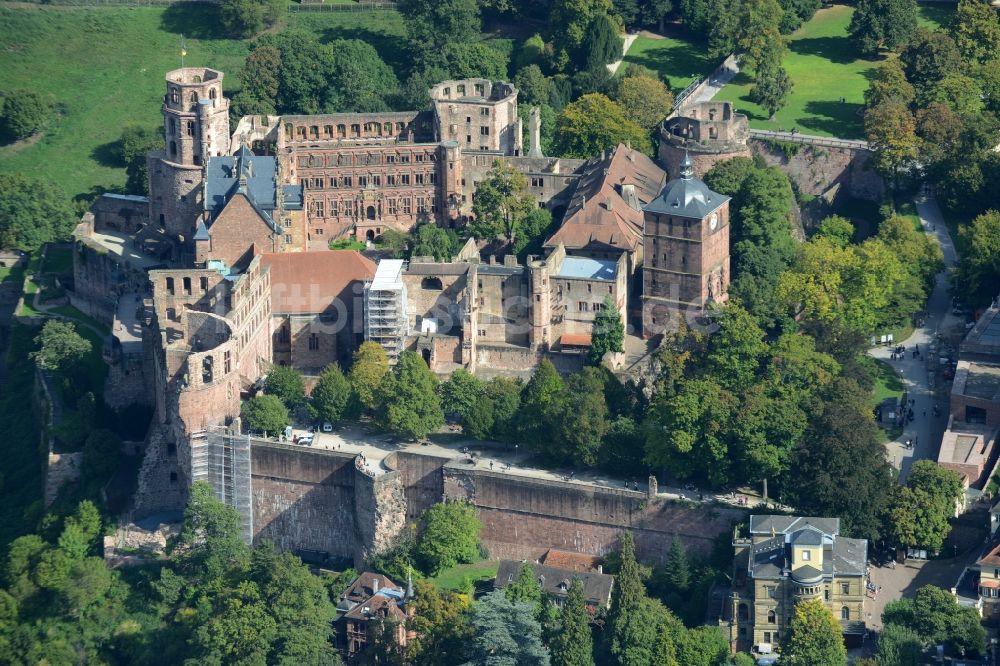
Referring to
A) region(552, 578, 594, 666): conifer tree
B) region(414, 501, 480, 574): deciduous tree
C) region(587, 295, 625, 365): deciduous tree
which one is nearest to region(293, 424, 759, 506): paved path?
region(414, 501, 480, 574): deciduous tree

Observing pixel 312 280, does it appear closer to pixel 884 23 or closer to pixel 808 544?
pixel 808 544

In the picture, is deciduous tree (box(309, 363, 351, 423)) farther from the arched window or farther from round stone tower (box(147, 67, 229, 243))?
round stone tower (box(147, 67, 229, 243))

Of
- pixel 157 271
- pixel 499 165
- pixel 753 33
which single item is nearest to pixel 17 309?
pixel 157 271

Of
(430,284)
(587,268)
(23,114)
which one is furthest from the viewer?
(23,114)

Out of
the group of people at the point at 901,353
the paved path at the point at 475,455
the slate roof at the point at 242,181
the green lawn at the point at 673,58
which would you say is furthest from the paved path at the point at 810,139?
the paved path at the point at 475,455

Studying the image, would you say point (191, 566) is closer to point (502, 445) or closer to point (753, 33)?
point (502, 445)

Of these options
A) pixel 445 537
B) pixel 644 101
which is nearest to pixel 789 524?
pixel 445 537

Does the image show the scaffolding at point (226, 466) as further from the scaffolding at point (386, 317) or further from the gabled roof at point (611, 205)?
the gabled roof at point (611, 205)

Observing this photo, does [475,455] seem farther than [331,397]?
No
